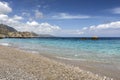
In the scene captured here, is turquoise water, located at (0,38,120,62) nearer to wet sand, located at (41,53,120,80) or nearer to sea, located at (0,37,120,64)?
sea, located at (0,37,120,64)

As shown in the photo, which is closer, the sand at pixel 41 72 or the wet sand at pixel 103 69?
the sand at pixel 41 72

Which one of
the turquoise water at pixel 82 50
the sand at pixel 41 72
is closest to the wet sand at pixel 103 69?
the sand at pixel 41 72

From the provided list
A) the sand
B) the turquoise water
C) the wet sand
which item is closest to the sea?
the turquoise water

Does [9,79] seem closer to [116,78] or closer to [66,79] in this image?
[66,79]

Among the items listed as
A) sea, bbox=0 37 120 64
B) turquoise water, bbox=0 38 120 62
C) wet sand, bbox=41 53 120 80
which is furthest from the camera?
turquoise water, bbox=0 38 120 62

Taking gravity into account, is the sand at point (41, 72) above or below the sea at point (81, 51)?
above

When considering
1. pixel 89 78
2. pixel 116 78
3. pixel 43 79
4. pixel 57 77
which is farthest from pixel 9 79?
pixel 116 78

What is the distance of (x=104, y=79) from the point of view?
40.9ft

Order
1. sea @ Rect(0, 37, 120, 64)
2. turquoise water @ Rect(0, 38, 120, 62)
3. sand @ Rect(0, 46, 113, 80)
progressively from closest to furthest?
sand @ Rect(0, 46, 113, 80) → sea @ Rect(0, 37, 120, 64) → turquoise water @ Rect(0, 38, 120, 62)

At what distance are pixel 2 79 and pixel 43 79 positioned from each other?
8.23ft

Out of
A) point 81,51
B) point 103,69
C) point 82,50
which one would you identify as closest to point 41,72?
point 103,69

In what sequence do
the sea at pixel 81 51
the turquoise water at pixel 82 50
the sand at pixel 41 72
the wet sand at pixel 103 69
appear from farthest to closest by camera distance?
the turquoise water at pixel 82 50 < the sea at pixel 81 51 < the wet sand at pixel 103 69 < the sand at pixel 41 72

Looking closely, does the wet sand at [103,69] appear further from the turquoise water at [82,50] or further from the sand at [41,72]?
the turquoise water at [82,50]

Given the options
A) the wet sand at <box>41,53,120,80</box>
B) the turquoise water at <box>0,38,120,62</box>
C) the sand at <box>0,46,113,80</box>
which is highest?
the sand at <box>0,46,113,80</box>
